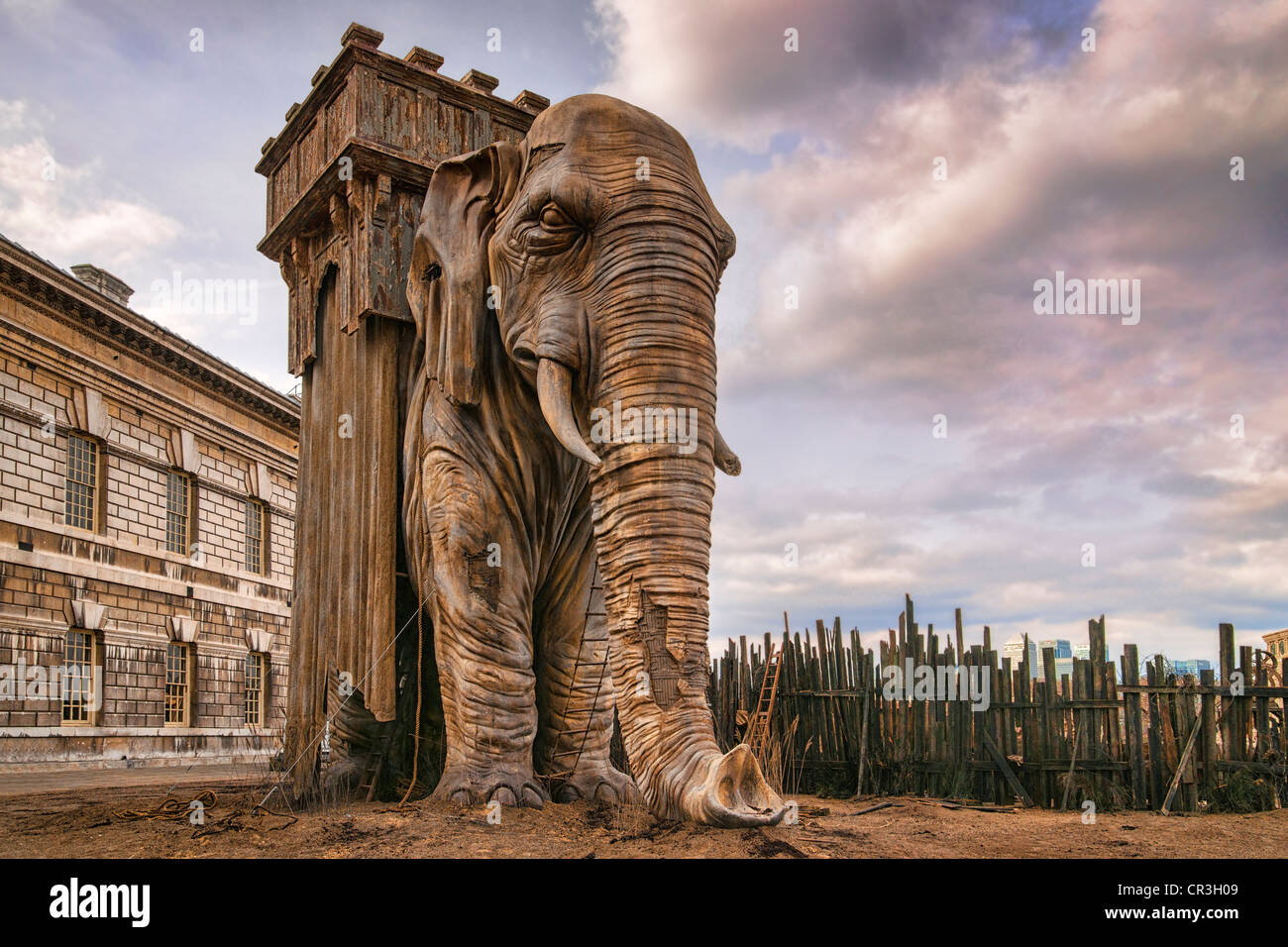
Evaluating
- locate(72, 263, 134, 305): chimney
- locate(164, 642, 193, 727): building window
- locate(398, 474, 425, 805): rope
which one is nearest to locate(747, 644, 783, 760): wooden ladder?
locate(398, 474, 425, 805): rope

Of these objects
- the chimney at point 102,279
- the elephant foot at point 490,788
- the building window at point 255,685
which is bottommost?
the building window at point 255,685

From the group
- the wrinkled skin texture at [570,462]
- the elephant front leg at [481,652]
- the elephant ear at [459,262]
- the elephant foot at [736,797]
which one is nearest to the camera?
the elephant foot at [736,797]

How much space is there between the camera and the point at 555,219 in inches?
207

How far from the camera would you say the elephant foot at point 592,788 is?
593 centimetres

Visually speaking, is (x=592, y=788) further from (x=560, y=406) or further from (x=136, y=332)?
(x=136, y=332)

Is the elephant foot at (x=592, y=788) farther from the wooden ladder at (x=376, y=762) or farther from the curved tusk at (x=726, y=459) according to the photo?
the curved tusk at (x=726, y=459)

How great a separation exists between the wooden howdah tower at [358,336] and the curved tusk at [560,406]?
69.8 inches

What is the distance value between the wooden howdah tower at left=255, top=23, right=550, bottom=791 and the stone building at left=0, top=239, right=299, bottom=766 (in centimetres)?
1599

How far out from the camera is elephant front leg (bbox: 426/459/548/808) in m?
5.35

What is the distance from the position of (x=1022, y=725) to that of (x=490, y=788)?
7118 mm

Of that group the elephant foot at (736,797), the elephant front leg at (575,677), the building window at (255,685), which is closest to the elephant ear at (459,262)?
the elephant front leg at (575,677)

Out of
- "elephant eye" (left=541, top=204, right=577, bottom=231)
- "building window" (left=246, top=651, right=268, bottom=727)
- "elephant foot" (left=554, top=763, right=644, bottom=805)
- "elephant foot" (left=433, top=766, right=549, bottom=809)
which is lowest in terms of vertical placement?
"building window" (left=246, top=651, right=268, bottom=727)

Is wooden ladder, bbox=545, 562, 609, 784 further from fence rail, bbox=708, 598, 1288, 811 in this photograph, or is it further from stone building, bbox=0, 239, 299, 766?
stone building, bbox=0, 239, 299, 766

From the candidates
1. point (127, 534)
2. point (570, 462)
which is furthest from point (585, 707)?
point (127, 534)
